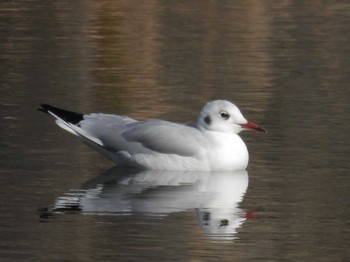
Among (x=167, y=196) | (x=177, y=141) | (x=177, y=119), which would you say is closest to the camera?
(x=167, y=196)

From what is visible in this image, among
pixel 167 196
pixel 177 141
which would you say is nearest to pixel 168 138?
pixel 177 141

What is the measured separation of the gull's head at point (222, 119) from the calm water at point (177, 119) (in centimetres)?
37

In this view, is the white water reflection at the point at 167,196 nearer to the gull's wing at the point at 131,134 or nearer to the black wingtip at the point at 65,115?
the gull's wing at the point at 131,134

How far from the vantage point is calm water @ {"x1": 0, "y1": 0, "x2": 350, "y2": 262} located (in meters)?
10.1

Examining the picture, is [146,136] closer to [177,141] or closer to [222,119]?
[177,141]

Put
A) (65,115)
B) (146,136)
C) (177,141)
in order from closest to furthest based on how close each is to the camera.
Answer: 1. (177,141)
2. (146,136)
3. (65,115)

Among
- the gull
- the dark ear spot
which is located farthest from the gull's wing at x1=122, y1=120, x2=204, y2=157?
the dark ear spot

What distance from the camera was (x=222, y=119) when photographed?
42.1 ft

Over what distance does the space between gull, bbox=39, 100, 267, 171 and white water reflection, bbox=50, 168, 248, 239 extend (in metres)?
0.09

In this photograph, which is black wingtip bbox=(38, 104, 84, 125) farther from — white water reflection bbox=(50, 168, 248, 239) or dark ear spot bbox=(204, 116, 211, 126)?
dark ear spot bbox=(204, 116, 211, 126)

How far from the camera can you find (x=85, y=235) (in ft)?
33.2

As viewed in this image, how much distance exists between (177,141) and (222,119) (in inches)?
18.1

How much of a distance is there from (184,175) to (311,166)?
3.36 feet

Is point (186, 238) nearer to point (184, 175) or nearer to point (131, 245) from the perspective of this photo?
point (131, 245)
